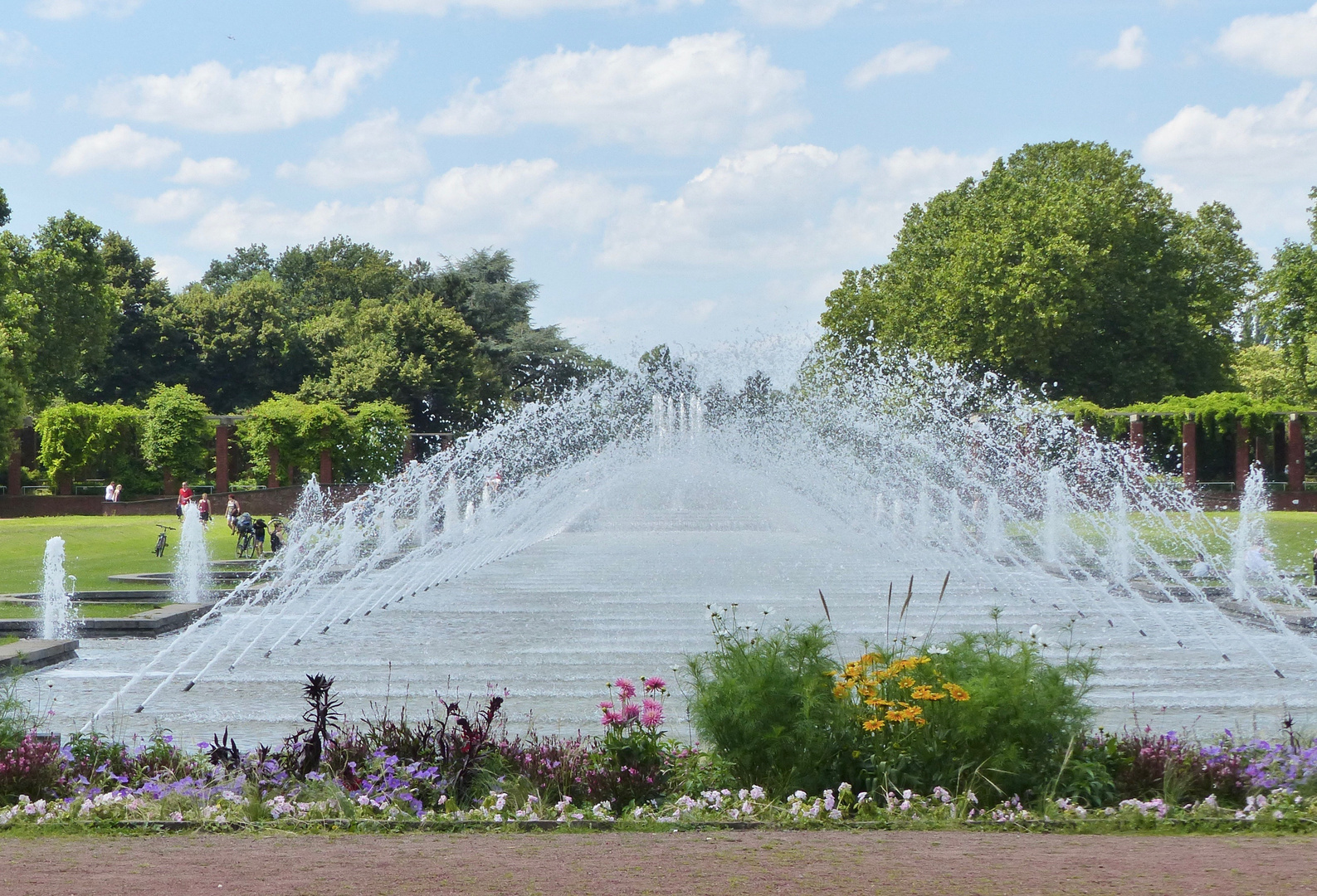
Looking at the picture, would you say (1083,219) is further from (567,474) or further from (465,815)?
(465,815)

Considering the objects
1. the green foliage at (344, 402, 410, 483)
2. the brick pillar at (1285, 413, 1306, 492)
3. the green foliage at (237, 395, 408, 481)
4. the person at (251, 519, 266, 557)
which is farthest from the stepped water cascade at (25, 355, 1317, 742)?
the brick pillar at (1285, 413, 1306, 492)

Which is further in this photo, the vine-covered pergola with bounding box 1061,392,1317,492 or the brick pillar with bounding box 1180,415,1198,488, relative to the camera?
the brick pillar with bounding box 1180,415,1198,488

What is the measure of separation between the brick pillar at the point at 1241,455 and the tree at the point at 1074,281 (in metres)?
4.99


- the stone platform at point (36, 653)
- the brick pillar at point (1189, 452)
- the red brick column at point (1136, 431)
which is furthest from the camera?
the brick pillar at point (1189, 452)

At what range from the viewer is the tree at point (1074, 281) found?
4941 centimetres

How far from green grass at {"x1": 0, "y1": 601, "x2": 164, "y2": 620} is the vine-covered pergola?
35.7m

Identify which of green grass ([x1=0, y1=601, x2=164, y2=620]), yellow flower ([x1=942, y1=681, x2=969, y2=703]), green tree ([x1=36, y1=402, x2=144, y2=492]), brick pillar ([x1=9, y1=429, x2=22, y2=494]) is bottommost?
green grass ([x1=0, y1=601, x2=164, y2=620])

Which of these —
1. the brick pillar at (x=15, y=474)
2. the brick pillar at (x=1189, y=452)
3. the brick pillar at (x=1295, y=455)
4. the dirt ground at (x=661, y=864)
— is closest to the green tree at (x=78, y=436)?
the brick pillar at (x=15, y=474)

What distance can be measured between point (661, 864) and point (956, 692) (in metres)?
1.91

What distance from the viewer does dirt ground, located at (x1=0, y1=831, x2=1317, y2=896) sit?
510 centimetres

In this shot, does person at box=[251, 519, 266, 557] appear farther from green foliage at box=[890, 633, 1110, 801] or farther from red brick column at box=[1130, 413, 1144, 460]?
red brick column at box=[1130, 413, 1144, 460]

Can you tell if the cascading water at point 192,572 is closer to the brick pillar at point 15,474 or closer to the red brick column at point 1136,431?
the brick pillar at point 15,474

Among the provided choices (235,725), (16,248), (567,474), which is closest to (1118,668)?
(235,725)

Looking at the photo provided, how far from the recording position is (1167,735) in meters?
7.12
